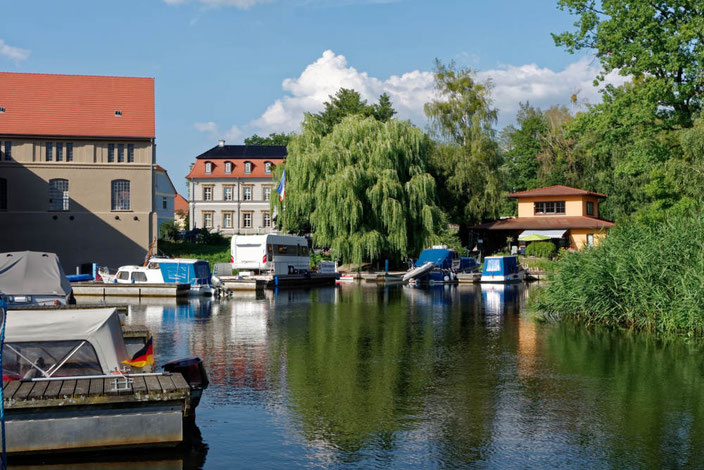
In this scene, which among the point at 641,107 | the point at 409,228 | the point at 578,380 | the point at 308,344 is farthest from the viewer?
the point at 409,228

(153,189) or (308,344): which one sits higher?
(153,189)

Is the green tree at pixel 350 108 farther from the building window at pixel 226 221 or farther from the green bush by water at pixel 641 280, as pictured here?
the green bush by water at pixel 641 280

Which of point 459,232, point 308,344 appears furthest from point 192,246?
point 308,344

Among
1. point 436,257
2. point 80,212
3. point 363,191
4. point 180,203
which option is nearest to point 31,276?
point 436,257

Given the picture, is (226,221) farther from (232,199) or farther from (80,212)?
(80,212)

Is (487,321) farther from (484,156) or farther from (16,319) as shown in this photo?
(484,156)

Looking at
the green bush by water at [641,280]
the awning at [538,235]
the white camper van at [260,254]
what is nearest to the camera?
the green bush by water at [641,280]

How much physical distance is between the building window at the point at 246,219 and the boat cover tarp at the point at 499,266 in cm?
4563

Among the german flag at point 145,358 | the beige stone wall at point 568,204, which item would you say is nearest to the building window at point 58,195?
the beige stone wall at point 568,204

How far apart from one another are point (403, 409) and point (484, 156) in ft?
180

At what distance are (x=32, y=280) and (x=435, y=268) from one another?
107ft

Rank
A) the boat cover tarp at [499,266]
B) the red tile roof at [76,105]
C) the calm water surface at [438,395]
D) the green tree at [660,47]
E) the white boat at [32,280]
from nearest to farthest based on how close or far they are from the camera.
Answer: the calm water surface at [438,395]
the white boat at [32,280]
the green tree at [660,47]
the boat cover tarp at [499,266]
the red tile roof at [76,105]

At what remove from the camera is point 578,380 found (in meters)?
15.4

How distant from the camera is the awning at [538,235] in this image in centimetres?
6431
